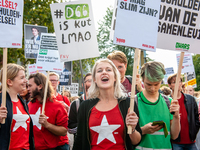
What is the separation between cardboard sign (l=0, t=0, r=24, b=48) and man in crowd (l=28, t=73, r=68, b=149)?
121cm

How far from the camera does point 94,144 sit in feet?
11.0

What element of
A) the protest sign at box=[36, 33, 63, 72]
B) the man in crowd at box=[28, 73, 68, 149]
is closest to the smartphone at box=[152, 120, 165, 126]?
the man in crowd at box=[28, 73, 68, 149]

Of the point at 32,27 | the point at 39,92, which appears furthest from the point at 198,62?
the point at 39,92

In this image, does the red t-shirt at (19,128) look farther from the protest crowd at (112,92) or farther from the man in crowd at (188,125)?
the man in crowd at (188,125)

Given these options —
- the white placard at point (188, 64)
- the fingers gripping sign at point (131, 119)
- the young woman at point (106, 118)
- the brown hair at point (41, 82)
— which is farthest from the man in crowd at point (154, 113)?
the white placard at point (188, 64)

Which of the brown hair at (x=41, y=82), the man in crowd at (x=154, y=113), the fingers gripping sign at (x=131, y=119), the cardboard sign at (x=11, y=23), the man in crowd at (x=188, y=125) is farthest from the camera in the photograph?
the man in crowd at (x=188, y=125)

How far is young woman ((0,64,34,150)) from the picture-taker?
12.8 ft

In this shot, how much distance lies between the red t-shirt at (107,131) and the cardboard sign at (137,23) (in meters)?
0.85

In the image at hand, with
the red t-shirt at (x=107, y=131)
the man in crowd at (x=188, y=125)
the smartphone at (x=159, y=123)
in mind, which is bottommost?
the man in crowd at (x=188, y=125)

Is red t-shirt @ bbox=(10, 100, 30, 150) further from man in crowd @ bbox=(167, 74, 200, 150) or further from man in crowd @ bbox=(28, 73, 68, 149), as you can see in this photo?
man in crowd @ bbox=(167, 74, 200, 150)

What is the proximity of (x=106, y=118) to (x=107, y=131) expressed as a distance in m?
0.15

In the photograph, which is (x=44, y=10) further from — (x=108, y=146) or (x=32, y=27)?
(x=108, y=146)

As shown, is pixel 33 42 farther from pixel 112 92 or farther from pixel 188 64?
pixel 112 92

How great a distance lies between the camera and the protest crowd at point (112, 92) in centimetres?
333
